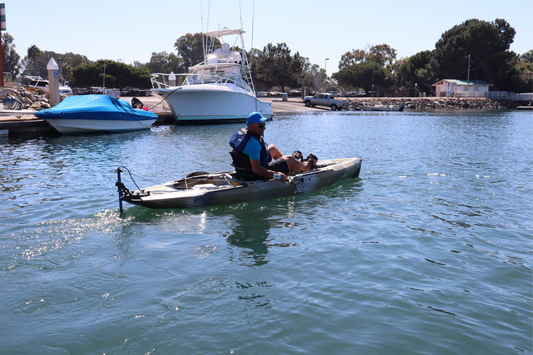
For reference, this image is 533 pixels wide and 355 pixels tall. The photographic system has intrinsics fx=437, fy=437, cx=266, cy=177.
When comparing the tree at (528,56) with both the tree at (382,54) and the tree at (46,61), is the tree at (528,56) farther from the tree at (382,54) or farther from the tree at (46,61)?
the tree at (46,61)

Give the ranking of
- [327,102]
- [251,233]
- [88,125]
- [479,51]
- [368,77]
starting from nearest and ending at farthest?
[251,233] < [88,125] < [327,102] < [479,51] < [368,77]

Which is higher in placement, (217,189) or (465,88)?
(465,88)

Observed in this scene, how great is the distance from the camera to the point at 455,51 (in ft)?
251

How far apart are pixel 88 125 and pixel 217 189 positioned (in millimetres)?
17015

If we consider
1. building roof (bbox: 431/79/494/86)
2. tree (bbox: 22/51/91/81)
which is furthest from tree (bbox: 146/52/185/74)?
building roof (bbox: 431/79/494/86)

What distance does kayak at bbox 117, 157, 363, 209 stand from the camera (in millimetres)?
8211

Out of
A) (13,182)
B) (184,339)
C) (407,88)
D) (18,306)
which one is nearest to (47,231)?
(18,306)

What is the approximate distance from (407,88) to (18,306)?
→ 9155cm

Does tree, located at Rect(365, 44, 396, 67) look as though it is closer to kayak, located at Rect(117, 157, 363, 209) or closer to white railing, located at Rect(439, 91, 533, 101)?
white railing, located at Rect(439, 91, 533, 101)

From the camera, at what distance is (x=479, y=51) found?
7550 centimetres

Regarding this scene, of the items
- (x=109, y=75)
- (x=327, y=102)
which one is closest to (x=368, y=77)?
(x=327, y=102)

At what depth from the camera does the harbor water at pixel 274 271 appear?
14.4 feet

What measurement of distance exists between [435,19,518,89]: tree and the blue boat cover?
68100 mm

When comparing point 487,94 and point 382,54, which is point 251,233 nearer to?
point 487,94
